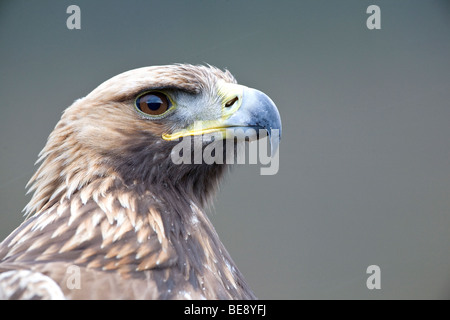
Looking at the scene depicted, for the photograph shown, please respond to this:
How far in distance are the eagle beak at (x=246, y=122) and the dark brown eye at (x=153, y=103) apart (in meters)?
0.08

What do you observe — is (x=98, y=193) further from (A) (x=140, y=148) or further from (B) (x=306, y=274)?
(B) (x=306, y=274)

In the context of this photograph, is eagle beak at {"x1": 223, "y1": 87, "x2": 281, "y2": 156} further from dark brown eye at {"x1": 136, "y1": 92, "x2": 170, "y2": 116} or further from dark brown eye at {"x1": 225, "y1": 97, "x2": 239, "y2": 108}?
dark brown eye at {"x1": 136, "y1": 92, "x2": 170, "y2": 116}

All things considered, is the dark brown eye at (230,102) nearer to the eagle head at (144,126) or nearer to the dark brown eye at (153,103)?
the eagle head at (144,126)

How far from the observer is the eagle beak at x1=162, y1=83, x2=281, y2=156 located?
192cm

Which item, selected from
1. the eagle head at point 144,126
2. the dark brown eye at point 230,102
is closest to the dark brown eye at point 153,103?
the eagle head at point 144,126

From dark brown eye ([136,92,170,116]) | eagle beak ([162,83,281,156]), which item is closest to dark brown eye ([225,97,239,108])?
eagle beak ([162,83,281,156])

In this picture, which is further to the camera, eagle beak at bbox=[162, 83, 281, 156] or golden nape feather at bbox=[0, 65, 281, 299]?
eagle beak at bbox=[162, 83, 281, 156]

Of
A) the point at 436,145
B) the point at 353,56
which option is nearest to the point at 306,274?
the point at 436,145

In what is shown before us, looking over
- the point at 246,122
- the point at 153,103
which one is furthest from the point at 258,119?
the point at 153,103

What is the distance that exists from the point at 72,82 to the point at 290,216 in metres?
1.76

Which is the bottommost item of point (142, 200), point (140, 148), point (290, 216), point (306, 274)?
point (306, 274)

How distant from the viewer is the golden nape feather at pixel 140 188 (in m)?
1.69
